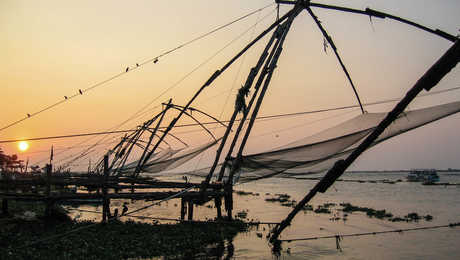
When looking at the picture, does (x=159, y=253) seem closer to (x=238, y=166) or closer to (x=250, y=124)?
(x=238, y=166)

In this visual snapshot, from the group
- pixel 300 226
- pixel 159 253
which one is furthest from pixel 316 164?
pixel 300 226

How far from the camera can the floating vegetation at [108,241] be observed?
751 cm

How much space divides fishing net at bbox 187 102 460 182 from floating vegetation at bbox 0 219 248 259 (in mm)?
2173

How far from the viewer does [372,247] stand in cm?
1158

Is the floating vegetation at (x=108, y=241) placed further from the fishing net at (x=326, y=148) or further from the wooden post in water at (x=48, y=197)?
the fishing net at (x=326, y=148)

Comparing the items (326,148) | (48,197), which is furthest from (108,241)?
(326,148)

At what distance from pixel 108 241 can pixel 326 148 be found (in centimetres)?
605

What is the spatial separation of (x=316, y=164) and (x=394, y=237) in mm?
7360

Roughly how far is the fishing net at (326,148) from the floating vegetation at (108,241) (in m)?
2.17

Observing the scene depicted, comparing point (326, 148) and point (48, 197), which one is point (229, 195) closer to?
point (326, 148)

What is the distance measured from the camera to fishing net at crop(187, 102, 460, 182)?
282 inches

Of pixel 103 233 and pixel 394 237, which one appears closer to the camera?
pixel 103 233

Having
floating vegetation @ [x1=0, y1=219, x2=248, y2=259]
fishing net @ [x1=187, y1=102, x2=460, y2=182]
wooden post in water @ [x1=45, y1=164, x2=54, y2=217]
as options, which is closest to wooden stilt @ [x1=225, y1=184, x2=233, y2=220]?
fishing net @ [x1=187, y1=102, x2=460, y2=182]

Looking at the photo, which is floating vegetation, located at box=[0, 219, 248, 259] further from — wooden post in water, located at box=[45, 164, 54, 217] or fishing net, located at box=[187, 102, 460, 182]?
fishing net, located at box=[187, 102, 460, 182]
